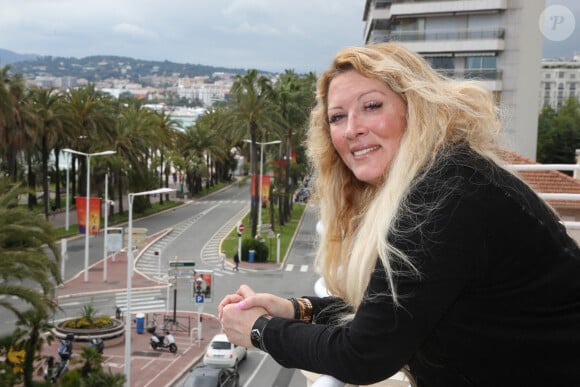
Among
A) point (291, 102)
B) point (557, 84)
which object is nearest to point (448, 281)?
point (291, 102)

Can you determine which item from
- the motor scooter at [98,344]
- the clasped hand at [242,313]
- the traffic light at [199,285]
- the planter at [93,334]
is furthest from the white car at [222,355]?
the clasped hand at [242,313]

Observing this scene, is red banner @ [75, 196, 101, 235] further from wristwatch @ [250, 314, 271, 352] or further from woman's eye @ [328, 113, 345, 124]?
wristwatch @ [250, 314, 271, 352]

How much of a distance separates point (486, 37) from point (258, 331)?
42.6 m

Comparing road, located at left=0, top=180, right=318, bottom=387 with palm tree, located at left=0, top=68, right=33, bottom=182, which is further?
palm tree, located at left=0, top=68, right=33, bottom=182

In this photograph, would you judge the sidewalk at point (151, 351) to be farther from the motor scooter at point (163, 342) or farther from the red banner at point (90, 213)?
the red banner at point (90, 213)

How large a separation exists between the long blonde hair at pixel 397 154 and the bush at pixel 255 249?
123 ft

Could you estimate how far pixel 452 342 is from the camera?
68.2 inches

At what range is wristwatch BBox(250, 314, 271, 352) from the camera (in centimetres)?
196

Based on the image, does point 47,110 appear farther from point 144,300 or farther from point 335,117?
point 335,117

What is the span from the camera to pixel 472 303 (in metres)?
1.72

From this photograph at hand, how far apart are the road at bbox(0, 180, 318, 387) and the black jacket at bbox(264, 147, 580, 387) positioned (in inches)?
736

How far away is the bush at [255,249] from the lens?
131 ft

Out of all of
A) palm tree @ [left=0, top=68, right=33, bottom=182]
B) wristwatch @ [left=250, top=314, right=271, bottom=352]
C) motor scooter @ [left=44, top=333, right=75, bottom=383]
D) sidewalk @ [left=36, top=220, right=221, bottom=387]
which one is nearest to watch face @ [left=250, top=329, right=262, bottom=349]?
wristwatch @ [left=250, top=314, right=271, bottom=352]

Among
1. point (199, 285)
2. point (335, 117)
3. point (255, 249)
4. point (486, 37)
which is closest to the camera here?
point (335, 117)
